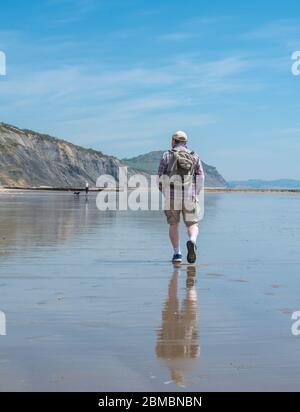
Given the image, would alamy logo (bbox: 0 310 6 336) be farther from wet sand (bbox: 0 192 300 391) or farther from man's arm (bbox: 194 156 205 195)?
man's arm (bbox: 194 156 205 195)

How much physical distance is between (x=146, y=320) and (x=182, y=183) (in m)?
4.40

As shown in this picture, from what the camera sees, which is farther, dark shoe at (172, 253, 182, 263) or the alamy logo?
dark shoe at (172, 253, 182, 263)

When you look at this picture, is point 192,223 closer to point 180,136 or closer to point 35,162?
point 180,136

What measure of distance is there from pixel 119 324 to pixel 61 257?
5.36 meters

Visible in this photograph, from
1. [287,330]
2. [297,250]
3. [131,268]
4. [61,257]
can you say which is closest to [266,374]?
[287,330]

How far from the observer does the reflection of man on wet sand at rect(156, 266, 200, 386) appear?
184 inches

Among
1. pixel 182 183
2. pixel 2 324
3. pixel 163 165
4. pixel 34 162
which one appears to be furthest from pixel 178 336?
pixel 34 162

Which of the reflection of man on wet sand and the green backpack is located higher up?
the green backpack

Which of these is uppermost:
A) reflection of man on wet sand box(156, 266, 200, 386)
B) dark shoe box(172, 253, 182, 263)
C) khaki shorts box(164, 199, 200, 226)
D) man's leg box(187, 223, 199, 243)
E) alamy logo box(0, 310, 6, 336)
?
khaki shorts box(164, 199, 200, 226)

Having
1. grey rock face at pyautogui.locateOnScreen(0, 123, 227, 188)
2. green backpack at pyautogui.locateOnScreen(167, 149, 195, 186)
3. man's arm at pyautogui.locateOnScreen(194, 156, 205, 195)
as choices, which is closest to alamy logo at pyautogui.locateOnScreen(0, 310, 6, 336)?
green backpack at pyautogui.locateOnScreen(167, 149, 195, 186)

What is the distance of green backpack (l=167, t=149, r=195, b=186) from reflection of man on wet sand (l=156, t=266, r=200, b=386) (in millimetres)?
2840

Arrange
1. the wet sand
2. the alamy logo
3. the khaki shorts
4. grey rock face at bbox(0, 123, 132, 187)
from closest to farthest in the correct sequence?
the wet sand, the alamy logo, the khaki shorts, grey rock face at bbox(0, 123, 132, 187)

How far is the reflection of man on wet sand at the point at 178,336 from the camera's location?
15.3 feet
